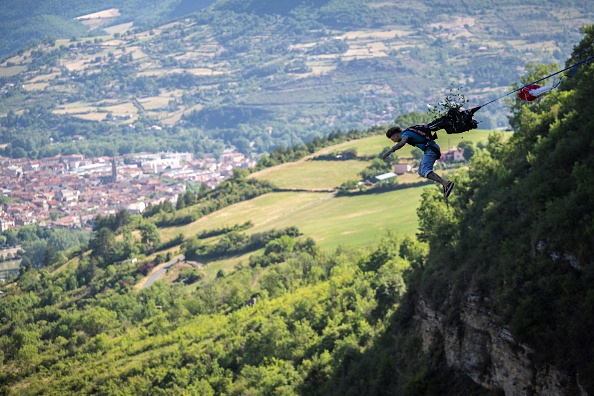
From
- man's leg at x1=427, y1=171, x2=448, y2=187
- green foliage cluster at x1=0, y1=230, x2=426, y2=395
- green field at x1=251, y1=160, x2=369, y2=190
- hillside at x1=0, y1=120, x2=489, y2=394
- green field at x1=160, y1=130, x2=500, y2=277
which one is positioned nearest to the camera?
man's leg at x1=427, y1=171, x2=448, y2=187

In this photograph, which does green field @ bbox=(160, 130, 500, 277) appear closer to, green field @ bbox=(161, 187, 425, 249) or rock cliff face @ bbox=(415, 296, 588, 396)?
green field @ bbox=(161, 187, 425, 249)

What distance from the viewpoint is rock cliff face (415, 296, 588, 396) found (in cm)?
3916

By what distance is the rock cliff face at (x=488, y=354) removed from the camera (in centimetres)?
3916

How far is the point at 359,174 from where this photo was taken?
164375 millimetres

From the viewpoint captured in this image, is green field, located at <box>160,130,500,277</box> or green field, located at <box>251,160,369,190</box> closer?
green field, located at <box>160,130,500,277</box>

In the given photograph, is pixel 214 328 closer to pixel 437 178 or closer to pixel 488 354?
pixel 488 354

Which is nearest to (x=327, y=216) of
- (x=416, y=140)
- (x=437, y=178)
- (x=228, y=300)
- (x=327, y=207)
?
(x=327, y=207)

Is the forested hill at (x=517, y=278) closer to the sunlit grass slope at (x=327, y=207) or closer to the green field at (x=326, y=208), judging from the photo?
the green field at (x=326, y=208)

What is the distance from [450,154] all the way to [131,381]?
70.4m

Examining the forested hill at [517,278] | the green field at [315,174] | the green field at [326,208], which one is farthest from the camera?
the green field at [315,174]

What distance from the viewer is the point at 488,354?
45.7m

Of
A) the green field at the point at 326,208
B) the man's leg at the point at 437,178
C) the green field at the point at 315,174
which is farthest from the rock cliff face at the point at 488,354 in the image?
the green field at the point at 315,174

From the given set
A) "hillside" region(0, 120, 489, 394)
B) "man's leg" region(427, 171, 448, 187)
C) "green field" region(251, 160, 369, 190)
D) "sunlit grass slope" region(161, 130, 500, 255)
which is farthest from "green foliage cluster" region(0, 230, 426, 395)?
"man's leg" region(427, 171, 448, 187)

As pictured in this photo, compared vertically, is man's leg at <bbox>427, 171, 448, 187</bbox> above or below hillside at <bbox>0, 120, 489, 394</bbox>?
above
